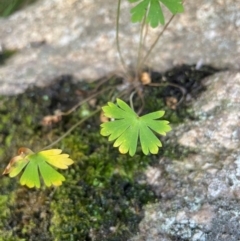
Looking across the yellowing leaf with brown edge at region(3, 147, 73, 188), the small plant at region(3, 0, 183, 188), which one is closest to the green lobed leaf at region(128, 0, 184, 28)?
the small plant at region(3, 0, 183, 188)

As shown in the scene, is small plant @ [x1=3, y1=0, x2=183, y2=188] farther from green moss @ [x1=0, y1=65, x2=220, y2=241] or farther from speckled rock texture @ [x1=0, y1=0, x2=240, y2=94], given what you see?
speckled rock texture @ [x1=0, y1=0, x2=240, y2=94]

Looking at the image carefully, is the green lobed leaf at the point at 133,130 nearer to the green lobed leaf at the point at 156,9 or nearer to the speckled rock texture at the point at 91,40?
the green lobed leaf at the point at 156,9

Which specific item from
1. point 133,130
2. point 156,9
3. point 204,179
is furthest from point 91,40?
point 204,179

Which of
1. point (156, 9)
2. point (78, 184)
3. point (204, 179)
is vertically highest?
point (156, 9)

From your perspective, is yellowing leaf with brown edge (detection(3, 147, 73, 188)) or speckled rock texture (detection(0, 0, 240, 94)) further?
speckled rock texture (detection(0, 0, 240, 94))

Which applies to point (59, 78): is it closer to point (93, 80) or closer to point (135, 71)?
point (93, 80)

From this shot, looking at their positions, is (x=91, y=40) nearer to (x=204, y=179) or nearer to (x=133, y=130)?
(x=133, y=130)

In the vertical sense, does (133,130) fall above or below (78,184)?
above
